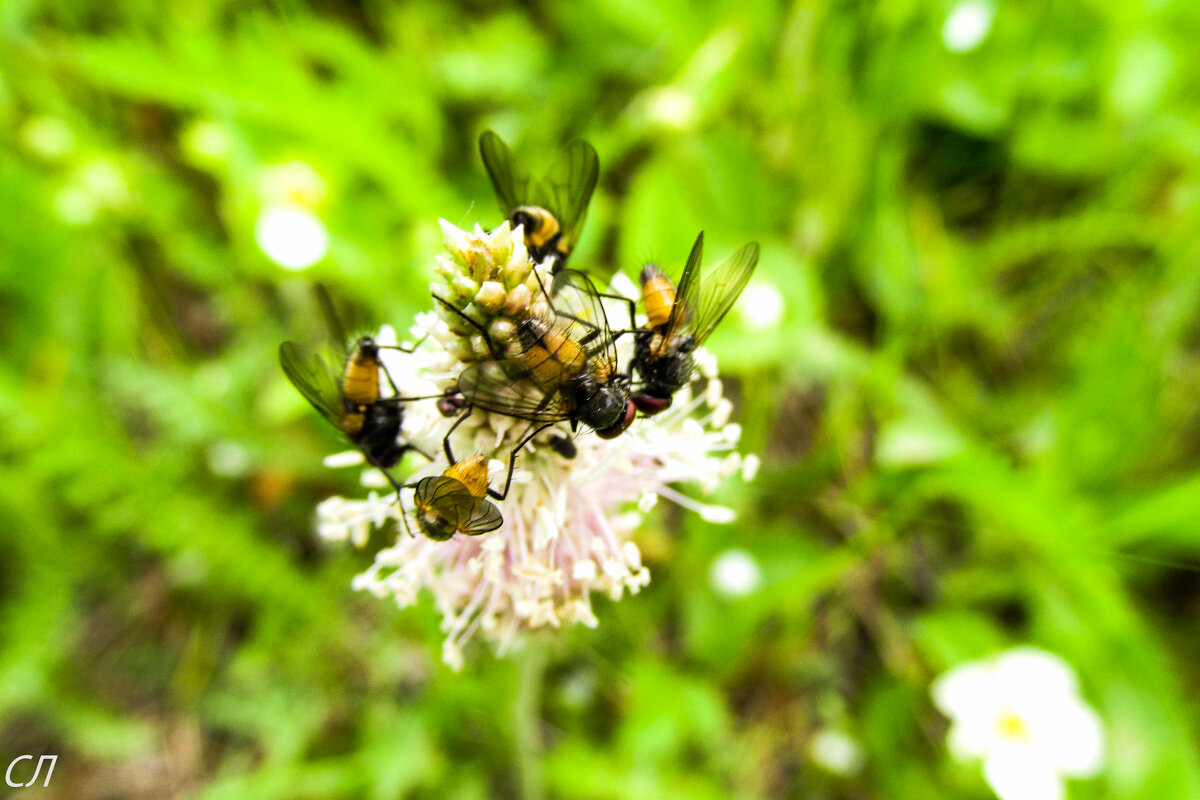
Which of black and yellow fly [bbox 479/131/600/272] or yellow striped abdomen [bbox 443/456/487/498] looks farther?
black and yellow fly [bbox 479/131/600/272]

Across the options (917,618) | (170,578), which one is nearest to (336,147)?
(170,578)

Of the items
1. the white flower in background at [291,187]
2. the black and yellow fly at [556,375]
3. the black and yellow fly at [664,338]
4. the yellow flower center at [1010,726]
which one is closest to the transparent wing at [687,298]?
the black and yellow fly at [664,338]

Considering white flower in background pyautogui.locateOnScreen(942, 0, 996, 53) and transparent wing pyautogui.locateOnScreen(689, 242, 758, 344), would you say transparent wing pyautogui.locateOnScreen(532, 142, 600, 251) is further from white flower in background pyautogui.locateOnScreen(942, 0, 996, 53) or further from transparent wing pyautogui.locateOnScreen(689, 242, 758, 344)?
white flower in background pyautogui.locateOnScreen(942, 0, 996, 53)

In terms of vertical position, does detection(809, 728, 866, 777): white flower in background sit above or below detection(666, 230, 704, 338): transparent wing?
below

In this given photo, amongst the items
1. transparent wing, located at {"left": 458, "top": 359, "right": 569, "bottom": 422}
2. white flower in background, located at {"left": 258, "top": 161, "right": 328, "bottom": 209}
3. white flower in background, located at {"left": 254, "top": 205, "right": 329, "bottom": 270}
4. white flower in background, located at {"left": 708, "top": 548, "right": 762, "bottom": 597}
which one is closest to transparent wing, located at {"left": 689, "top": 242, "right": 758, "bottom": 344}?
transparent wing, located at {"left": 458, "top": 359, "right": 569, "bottom": 422}

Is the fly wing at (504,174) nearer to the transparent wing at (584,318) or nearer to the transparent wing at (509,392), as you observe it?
the transparent wing at (584,318)

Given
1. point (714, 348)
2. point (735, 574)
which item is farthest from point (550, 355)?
point (735, 574)
